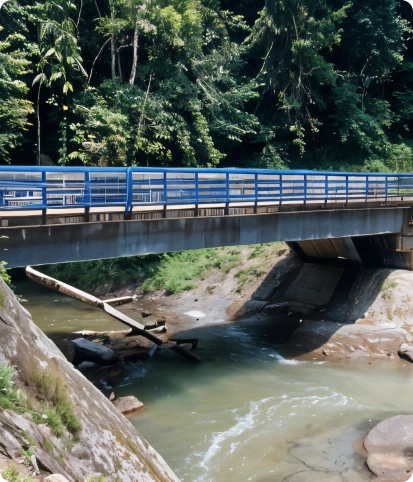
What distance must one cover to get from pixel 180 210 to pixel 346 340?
784cm

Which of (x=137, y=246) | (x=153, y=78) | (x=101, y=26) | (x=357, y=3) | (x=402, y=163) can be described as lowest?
(x=137, y=246)

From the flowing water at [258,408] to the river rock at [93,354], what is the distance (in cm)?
73

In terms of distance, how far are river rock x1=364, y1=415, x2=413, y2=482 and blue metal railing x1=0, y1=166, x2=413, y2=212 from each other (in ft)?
25.0

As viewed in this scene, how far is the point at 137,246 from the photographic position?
15484 mm

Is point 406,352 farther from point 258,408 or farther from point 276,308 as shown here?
point 276,308

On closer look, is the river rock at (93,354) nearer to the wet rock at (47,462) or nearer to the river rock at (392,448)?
the river rock at (392,448)

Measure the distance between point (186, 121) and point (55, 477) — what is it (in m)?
27.5

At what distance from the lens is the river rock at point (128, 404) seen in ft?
48.2

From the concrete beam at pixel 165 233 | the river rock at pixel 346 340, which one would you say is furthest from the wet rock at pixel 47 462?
the river rock at pixel 346 340

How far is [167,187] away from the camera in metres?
16.1

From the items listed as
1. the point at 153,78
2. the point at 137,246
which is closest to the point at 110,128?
the point at 153,78

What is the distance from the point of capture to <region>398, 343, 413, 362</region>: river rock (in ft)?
61.2

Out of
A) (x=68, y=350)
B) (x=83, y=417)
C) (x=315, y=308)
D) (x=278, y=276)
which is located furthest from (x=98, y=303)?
(x=278, y=276)

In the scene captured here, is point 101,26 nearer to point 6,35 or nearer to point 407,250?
point 6,35
